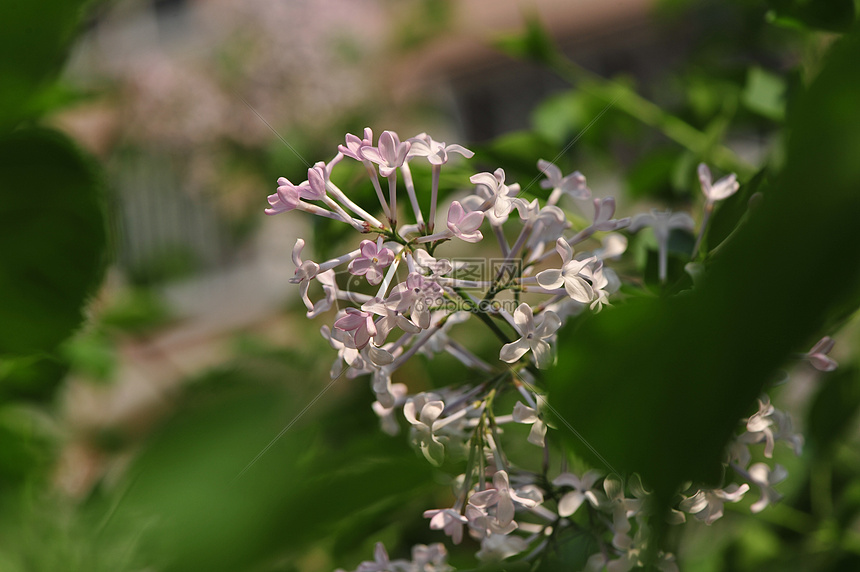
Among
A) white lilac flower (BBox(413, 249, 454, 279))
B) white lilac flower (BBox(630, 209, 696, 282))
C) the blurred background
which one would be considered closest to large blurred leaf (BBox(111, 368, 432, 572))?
the blurred background

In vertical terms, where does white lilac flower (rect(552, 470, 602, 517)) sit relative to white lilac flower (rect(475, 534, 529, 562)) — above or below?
above

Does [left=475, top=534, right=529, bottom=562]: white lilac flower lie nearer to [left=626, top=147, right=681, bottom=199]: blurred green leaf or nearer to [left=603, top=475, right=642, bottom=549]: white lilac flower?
[left=603, top=475, right=642, bottom=549]: white lilac flower

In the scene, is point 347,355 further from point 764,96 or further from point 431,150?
point 764,96

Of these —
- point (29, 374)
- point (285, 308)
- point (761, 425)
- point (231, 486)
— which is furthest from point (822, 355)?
point (285, 308)

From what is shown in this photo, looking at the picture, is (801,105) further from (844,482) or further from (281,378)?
(844,482)

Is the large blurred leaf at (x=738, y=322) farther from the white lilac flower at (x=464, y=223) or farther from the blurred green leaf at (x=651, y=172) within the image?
the blurred green leaf at (x=651, y=172)

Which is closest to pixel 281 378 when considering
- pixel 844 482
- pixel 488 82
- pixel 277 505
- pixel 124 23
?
pixel 277 505

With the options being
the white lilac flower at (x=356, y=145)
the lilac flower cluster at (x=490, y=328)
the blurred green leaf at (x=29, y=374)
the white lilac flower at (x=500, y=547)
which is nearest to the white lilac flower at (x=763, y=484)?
the lilac flower cluster at (x=490, y=328)

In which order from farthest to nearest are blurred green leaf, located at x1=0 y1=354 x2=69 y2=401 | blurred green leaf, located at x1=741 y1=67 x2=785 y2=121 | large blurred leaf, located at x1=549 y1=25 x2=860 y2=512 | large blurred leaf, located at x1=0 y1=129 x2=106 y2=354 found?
1. blurred green leaf, located at x1=741 y1=67 x2=785 y2=121
2. blurred green leaf, located at x1=0 y1=354 x2=69 y2=401
3. large blurred leaf, located at x1=0 y1=129 x2=106 y2=354
4. large blurred leaf, located at x1=549 y1=25 x2=860 y2=512
